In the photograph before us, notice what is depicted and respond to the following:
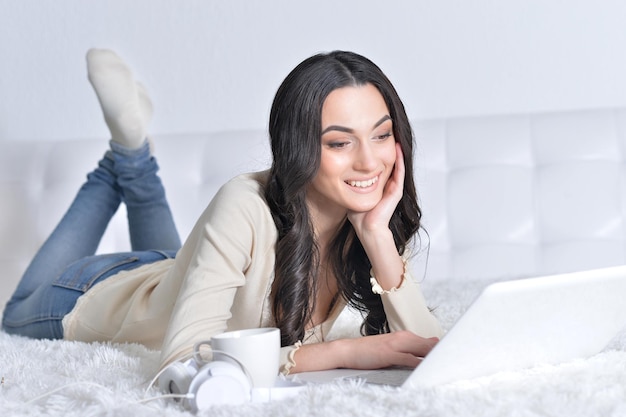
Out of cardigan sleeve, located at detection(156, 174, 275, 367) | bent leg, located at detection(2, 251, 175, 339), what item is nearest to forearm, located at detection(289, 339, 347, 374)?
cardigan sleeve, located at detection(156, 174, 275, 367)

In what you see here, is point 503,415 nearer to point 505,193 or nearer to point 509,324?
point 509,324

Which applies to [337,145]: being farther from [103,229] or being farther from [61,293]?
[103,229]

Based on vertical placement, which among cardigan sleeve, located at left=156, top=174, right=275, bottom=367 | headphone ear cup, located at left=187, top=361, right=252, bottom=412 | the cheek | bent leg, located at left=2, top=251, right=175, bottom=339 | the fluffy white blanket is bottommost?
bent leg, located at left=2, top=251, right=175, bottom=339

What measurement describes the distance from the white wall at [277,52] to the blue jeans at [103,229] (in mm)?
668

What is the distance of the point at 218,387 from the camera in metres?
1.12

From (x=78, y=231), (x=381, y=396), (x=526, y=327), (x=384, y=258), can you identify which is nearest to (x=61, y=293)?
(x=78, y=231)

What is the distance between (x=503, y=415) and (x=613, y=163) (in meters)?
1.75

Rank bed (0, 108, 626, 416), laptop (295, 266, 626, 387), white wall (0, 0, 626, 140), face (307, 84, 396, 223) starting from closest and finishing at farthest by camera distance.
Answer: laptop (295, 266, 626, 387), face (307, 84, 396, 223), bed (0, 108, 626, 416), white wall (0, 0, 626, 140)

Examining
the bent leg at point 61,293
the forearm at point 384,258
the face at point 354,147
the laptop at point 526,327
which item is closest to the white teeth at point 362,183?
the face at point 354,147

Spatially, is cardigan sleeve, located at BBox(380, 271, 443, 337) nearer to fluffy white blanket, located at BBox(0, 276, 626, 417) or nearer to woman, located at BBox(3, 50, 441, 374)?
woman, located at BBox(3, 50, 441, 374)

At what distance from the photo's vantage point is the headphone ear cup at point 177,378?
3.88 feet

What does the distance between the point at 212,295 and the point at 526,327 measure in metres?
0.51

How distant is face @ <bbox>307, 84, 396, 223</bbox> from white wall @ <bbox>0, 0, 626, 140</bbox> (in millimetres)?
1461

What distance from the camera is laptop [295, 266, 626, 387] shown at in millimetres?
1058
